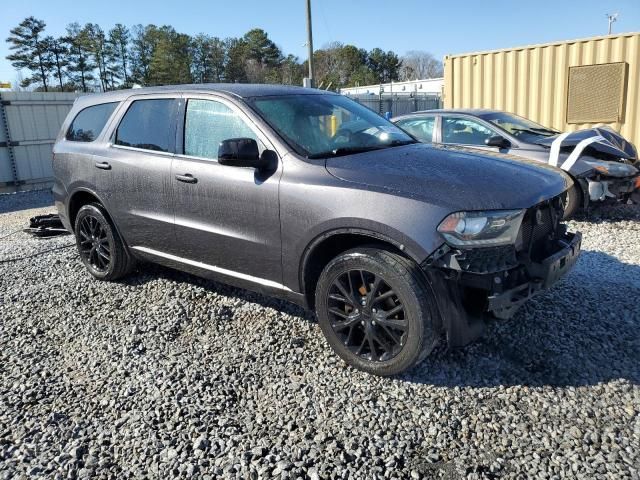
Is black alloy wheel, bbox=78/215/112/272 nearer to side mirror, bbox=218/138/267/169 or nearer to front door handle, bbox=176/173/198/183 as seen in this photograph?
front door handle, bbox=176/173/198/183

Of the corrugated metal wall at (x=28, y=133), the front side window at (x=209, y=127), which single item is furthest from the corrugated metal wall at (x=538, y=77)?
the corrugated metal wall at (x=28, y=133)

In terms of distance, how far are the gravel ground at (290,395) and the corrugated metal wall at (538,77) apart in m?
6.67

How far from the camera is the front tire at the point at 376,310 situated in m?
2.93

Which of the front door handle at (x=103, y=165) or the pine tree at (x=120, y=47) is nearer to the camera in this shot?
the front door handle at (x=103, y=165)

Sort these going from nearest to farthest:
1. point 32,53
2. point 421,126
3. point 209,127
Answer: point 209,127 → point 421,126 → point 32,53

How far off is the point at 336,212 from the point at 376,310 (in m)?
0.63

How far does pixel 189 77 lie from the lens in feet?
190

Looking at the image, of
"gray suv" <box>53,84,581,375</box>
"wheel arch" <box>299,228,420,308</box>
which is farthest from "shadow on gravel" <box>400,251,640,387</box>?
"wheel arch" <box>299,228,420,308</box>

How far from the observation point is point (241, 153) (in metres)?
3.36

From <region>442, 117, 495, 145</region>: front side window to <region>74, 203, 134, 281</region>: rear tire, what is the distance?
4.68 metres

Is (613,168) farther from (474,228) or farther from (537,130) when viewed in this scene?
(474,228)

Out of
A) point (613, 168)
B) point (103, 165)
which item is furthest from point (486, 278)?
point (613, 168)

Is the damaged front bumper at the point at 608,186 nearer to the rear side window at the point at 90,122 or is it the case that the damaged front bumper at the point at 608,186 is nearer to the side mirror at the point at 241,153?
the side mirror at the point at 241,153

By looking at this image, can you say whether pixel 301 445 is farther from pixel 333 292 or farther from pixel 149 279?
pixel 149 279
